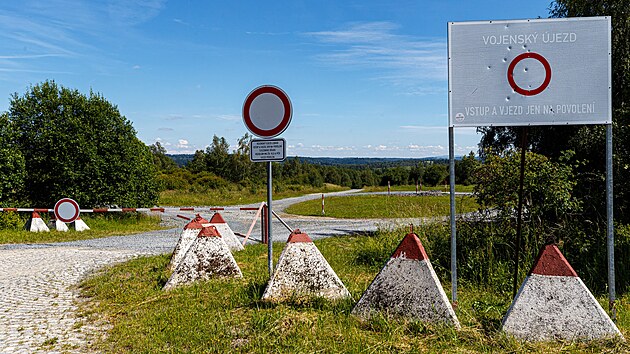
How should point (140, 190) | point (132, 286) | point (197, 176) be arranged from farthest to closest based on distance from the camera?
point (197, 176), point (140, 190), point (132, 286)

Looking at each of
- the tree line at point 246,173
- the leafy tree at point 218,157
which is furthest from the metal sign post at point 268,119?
the leafy tree at point 218,157

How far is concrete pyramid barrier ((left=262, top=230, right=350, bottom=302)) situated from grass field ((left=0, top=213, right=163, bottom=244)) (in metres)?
11.2

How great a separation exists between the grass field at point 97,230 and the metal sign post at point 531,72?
13.1m

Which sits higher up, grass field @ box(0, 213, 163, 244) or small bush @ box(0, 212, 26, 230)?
small bush @ box(0, 212, 26, 230)

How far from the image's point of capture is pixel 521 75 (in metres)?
5.48

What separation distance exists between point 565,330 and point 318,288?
2.50 m

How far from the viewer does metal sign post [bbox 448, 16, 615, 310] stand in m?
5.45

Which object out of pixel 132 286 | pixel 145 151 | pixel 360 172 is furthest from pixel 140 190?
pixel 360 172

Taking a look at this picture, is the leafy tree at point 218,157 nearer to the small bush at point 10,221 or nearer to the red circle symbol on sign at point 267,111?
the small bush at point 10,221

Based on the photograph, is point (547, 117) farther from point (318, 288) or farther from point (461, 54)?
point (318, 288)

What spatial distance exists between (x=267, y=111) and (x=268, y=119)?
105 mm

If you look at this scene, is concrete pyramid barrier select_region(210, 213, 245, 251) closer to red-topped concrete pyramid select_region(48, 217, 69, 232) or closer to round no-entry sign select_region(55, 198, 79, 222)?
round no-entry sign select_region(55, 198, 79, 222)

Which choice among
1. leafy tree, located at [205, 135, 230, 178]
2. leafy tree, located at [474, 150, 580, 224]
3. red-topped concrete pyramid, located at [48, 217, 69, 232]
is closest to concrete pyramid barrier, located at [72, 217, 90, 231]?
red-topped concrete pyramid, located at [48, 217, 69, 232]

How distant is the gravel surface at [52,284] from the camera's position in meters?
5.38
